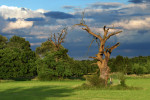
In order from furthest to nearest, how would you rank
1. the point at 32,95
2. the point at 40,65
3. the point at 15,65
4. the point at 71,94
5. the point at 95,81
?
the point at 15,65
the point at 40,65
the point at 95,81
the point at 71,94
the point at 32,95

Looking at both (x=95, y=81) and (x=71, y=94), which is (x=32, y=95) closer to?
(x=71, y=94)

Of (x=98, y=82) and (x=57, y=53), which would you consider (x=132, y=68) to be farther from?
(x=98, y=82)

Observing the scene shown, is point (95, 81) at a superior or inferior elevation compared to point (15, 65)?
inferior

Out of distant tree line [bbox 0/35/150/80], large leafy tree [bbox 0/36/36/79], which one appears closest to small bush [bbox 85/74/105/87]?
distant tree line [bbox 0/35/150/80]

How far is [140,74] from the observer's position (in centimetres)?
7444

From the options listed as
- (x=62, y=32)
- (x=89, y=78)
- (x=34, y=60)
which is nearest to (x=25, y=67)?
(x=34, y=60)

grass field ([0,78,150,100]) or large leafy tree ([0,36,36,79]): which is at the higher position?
large leafy tree ([0,36,36,79])

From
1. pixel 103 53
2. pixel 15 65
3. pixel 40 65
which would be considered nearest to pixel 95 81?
pixel 103 53

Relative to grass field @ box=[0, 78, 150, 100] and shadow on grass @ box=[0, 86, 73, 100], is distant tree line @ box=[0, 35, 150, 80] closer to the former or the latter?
grass field @ box=[0, 78, 150, 100]

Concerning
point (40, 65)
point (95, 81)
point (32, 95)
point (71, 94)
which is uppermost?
point (40, 65)

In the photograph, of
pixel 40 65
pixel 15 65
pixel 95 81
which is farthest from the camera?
pixel 15 65

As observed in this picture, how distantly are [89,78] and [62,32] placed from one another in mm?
29196

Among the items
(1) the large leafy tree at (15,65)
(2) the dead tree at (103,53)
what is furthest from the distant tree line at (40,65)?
(2) the dead tree at (103,53)

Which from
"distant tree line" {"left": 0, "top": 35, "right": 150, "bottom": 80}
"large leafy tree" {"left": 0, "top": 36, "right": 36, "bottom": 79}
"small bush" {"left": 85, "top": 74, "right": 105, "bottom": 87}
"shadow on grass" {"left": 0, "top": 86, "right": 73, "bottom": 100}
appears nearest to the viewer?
"shadow on grass" {"left": 0, "top": 86, "right": 73, "bottom": 100}
